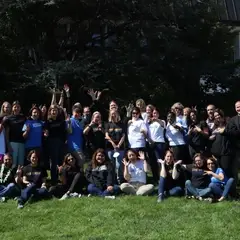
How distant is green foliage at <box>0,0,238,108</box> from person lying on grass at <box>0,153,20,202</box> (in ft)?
16.6

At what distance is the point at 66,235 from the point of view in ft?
19.9

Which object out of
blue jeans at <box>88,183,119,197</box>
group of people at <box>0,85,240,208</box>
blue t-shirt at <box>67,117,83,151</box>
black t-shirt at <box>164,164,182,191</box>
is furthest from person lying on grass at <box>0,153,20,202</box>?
black t-shirt at <box>164,164,182,191</box>

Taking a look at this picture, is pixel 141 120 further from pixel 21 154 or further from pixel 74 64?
pixel 74 64

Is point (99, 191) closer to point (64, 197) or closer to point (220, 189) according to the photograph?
point (64, 197)

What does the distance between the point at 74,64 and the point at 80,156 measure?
508cm

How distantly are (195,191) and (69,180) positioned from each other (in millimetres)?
2316

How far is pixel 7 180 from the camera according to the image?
820cm

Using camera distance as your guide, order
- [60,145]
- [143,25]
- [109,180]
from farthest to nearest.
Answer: [143,25]
[60,145]
[109,180]

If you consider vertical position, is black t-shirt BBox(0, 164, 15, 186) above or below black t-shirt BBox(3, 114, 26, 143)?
below

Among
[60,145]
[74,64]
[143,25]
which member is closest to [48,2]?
[74,64]

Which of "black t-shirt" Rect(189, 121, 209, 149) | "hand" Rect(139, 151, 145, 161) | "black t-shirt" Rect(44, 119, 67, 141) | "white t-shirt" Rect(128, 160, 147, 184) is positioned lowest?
"white t-shirt" Rect(128, 160, 147, 184)

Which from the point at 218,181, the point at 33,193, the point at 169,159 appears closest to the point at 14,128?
the point at 33,193

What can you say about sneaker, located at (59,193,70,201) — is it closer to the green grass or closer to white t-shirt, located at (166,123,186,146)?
the green grass

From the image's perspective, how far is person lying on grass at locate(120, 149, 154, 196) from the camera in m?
8.30
